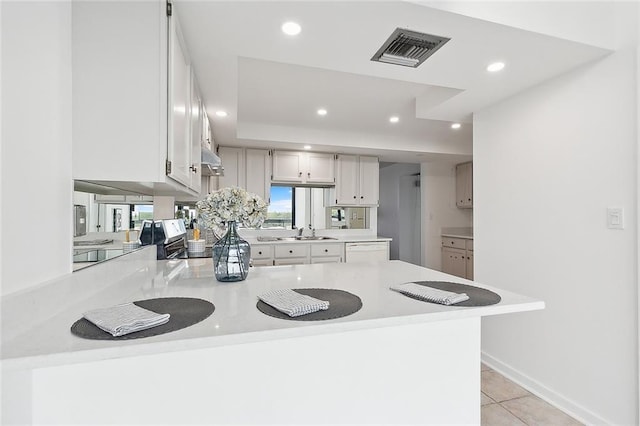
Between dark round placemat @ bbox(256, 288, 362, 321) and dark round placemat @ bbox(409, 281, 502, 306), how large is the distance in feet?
1.26

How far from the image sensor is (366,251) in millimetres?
4551

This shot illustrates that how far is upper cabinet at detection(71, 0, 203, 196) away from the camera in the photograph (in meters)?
1.22

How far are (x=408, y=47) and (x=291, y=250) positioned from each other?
297 centimetres

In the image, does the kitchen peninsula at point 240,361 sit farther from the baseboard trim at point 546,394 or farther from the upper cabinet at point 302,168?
the upper cabinet at point 302,168

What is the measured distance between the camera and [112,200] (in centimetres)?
159

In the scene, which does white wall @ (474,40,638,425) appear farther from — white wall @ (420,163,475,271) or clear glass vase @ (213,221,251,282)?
white wall @ (420,163,475,271)

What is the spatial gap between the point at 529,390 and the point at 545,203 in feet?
4.23

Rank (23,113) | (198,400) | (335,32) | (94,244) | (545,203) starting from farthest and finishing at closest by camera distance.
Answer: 1. (545,203)
2. (335,32)
3. (94,244)
4. (198,400)
5. (23,113)

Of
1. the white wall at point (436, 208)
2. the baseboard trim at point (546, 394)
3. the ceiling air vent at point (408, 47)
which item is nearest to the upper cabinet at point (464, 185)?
the white wall at point (436, 208)

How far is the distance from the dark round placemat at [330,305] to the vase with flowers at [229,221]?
34cm

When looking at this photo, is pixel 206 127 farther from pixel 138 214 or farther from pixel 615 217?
pixel 615 217

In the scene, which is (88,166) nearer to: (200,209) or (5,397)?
(200,209)

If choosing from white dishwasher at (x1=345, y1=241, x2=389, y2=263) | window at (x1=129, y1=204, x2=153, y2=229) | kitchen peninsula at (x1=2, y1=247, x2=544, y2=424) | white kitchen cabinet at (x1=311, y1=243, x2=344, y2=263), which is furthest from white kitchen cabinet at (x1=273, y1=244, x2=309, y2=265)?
kitchen peninsula at (x1=2, y1=247, x2=544, y2=424)

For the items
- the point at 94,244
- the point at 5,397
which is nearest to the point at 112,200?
the point at 94,244
